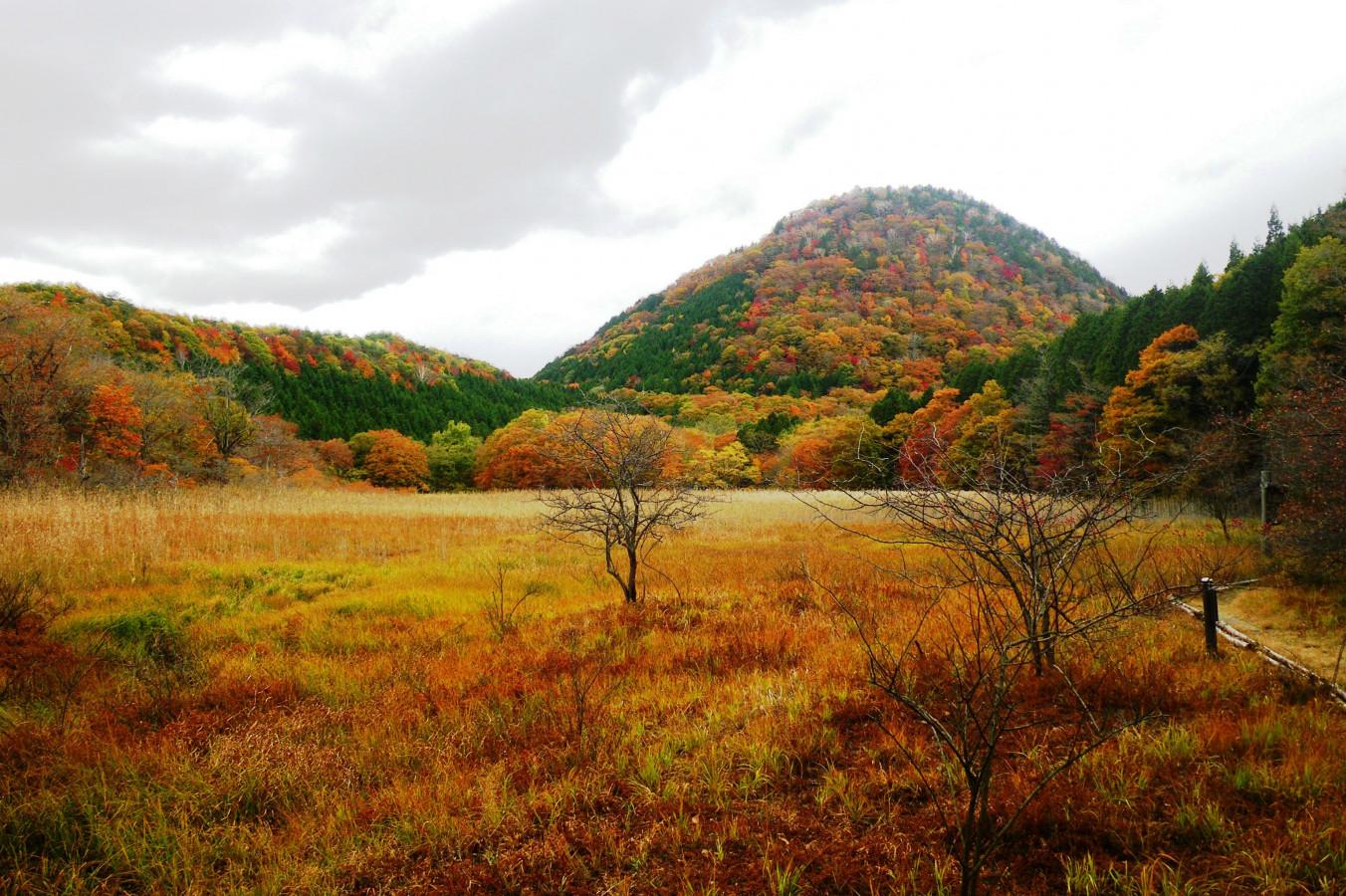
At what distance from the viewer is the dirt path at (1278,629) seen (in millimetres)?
6703

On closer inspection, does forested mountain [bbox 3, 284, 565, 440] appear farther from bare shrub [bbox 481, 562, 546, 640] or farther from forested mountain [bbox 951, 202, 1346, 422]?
forested mountain [bbox 951, 202, 1346, 422]

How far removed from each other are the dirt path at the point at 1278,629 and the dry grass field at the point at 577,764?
128 centimetres

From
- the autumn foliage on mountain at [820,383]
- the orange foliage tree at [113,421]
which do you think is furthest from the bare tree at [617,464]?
the orange foliage tree at [113,421]

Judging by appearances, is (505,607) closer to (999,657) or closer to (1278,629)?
(999,657)

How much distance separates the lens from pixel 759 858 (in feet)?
9.46

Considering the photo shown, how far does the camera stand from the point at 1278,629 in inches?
317

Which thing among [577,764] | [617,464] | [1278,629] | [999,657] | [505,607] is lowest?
[1278,629]

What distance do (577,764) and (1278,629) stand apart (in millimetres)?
10751

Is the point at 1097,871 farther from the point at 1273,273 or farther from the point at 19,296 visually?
the point at 1273,273

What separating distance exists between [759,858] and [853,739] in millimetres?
1496

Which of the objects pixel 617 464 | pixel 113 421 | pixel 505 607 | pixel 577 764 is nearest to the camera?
pixel 577 764

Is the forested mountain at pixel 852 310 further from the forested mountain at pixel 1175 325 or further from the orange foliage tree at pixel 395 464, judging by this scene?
the orange foliage tree at pixel 395 464

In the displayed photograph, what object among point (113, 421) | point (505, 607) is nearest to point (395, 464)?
point (113, 421)

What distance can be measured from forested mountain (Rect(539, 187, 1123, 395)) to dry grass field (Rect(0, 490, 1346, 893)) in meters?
63.2
